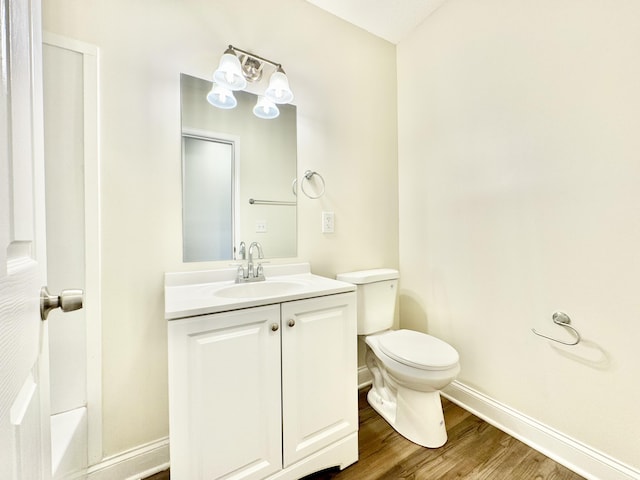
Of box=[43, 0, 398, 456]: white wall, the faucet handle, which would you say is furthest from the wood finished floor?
the faucet handle

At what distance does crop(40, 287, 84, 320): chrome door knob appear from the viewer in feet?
1.60

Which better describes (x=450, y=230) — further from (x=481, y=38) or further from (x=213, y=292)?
(x=213, y=292)

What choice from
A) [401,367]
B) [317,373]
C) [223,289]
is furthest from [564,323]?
[223,289]

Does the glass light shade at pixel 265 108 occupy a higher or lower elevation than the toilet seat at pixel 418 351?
higher

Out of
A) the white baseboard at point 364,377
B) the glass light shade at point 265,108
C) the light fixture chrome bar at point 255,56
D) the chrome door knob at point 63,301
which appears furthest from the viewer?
the white baseboard at point 364,377

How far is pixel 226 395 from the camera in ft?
3.13

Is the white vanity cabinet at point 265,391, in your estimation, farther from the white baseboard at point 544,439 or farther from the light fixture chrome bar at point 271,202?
the white baseboard at point 544,439

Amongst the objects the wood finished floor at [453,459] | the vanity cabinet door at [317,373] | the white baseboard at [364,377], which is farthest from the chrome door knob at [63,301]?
the white baseboard at [364,377]

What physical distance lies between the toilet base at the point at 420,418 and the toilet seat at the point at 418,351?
20cm

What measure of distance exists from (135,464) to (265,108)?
6.01 feet

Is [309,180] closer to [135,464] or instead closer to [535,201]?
[535,201]

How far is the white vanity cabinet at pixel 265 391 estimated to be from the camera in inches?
35.4

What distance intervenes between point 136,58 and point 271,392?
5.08 ft

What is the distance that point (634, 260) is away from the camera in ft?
3.41
